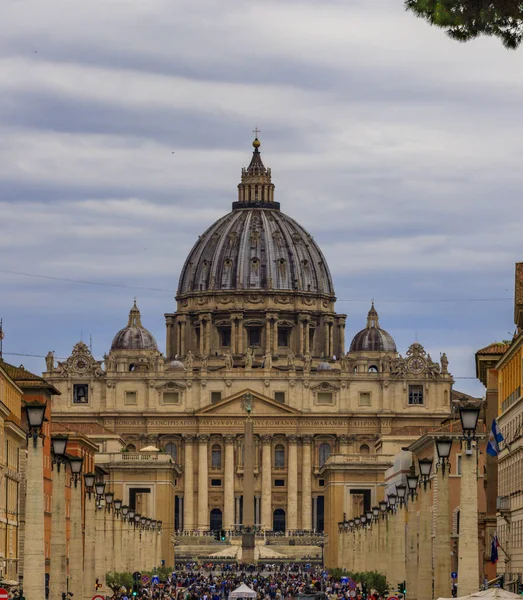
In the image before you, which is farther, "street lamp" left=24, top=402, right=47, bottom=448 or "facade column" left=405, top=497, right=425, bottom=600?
"facade column" left=405, top=497, right=425, bottom=600

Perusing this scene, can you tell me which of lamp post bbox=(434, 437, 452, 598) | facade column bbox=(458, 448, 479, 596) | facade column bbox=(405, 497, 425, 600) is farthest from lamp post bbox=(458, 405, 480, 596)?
facade column bbox=(405, 497, 425, 600)

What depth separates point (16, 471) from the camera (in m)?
74.9

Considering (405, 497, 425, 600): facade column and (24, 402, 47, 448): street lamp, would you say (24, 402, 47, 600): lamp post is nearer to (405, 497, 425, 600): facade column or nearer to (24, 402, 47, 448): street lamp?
(24, 402, 47, 448): street lamp

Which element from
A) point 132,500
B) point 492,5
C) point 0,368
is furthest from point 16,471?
point 132,500

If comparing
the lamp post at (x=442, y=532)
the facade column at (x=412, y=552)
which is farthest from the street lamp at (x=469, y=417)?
the facade column at (x=412, y=552)

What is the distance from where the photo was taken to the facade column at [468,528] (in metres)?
41.4

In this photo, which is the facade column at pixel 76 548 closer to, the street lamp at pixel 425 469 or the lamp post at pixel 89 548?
the lamp post at pixel 89 548

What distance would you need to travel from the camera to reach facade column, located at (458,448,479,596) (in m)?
41.4

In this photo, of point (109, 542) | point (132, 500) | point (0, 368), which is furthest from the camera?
point (132, 500)

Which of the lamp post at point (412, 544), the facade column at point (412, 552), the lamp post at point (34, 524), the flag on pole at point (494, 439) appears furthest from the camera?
the lamp post at point (412, 544)

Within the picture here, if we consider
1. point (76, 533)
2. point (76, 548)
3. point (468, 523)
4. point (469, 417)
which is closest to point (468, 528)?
point (468, 523)

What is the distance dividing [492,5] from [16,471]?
4947cm

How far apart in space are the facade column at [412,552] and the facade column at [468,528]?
52.1 feet

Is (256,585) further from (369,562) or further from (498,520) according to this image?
(498,520)
